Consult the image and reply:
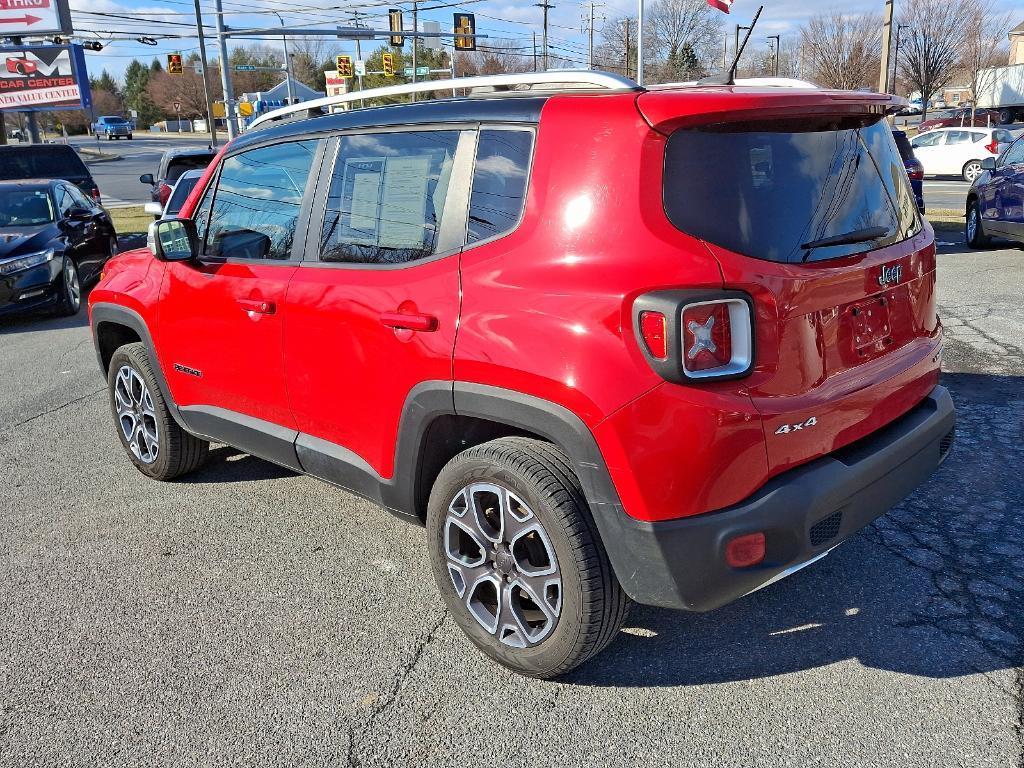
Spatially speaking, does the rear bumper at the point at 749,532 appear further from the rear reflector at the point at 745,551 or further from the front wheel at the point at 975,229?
the front wheel at the point at 975,229

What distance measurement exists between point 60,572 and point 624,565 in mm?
2594

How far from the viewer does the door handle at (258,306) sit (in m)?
3.59

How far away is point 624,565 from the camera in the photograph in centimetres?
255

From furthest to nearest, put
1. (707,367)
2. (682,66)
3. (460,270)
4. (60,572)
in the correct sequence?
(682,66) < (60,572) < (460,270) < (707,367)

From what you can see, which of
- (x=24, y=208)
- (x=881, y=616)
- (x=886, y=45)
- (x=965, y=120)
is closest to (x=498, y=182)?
(x=881, y=616)

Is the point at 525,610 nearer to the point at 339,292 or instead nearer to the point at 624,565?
the point at 624,565

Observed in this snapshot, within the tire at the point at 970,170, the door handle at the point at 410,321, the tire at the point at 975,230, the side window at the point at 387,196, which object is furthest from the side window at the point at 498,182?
the tire at the point at 970,170

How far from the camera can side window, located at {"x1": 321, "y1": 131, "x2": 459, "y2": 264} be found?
3.06 metres

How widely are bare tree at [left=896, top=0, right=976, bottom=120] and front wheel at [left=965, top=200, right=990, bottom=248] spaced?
40.7 m

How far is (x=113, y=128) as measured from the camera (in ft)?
238

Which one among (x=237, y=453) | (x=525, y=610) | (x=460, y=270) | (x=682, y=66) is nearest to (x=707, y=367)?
(x=460, y=270)

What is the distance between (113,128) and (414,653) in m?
79.9

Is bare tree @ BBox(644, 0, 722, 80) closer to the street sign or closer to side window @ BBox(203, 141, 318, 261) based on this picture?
the street sign

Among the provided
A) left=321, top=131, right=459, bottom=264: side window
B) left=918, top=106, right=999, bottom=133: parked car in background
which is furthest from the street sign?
left=918, top=106, right=999, bottom=133: parked car in background
